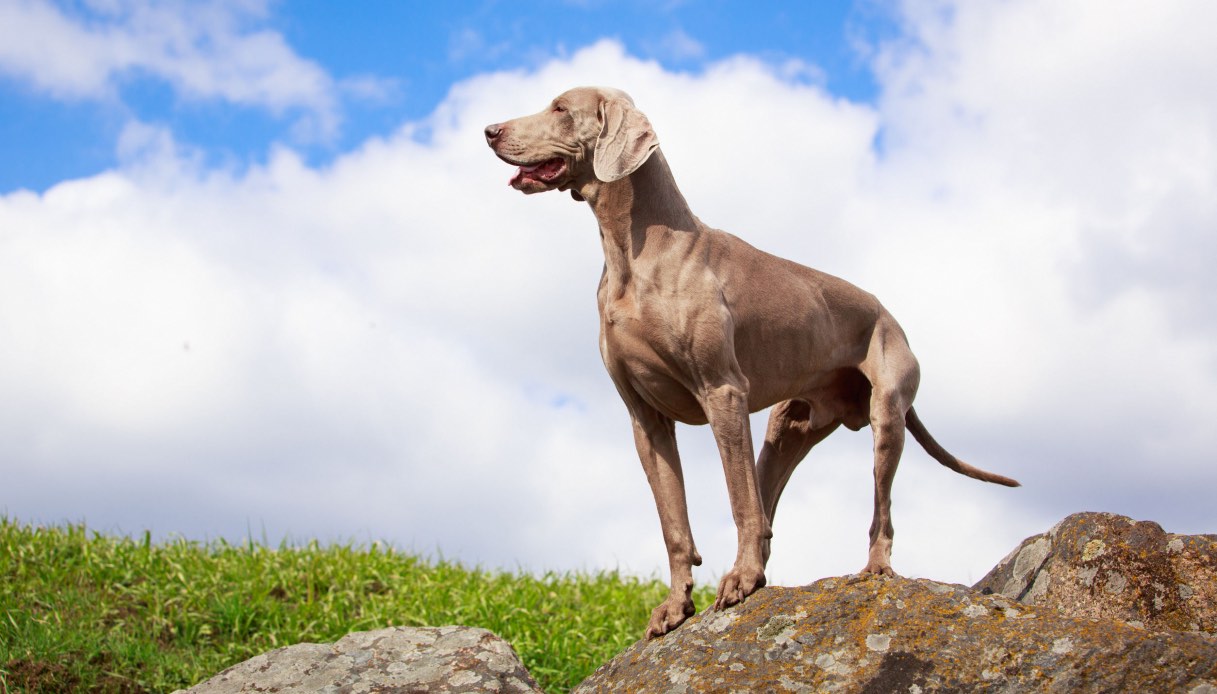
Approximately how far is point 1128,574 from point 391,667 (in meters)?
3.37

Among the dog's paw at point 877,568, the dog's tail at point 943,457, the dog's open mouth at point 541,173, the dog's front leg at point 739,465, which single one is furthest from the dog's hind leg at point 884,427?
the dog's open mouth at point 541,173

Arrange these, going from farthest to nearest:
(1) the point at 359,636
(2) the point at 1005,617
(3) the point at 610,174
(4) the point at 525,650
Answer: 1. (4) the point at 525,650
2. (1) the point at 359,636
3. (3) the point at 610,174
4. (2) the point at 1005,617

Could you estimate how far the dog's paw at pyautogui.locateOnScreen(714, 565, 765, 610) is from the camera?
4.65 metres

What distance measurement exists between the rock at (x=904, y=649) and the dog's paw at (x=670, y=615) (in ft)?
0.52

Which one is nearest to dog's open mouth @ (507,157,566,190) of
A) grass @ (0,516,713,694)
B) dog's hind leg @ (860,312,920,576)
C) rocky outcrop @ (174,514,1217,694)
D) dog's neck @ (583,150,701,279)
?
dog's neck @ (583,150,701,279)

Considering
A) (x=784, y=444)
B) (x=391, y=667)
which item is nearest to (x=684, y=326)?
(x=784, y=444)

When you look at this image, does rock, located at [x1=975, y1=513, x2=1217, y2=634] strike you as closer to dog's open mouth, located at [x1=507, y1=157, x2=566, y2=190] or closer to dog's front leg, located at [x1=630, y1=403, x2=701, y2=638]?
dog's front leg, located at [x1=630, y1=403, x2=701, y2=638]

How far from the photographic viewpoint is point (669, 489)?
5.23m

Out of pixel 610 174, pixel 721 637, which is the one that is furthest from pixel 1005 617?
pixel 610 174

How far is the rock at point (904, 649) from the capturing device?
4.03 metres

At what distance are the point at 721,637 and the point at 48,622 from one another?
6.15m

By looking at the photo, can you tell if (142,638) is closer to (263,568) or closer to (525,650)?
(263,568)

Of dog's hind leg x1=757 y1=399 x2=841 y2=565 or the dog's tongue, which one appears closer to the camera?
the dog's tongue

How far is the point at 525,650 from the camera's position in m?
8.41
